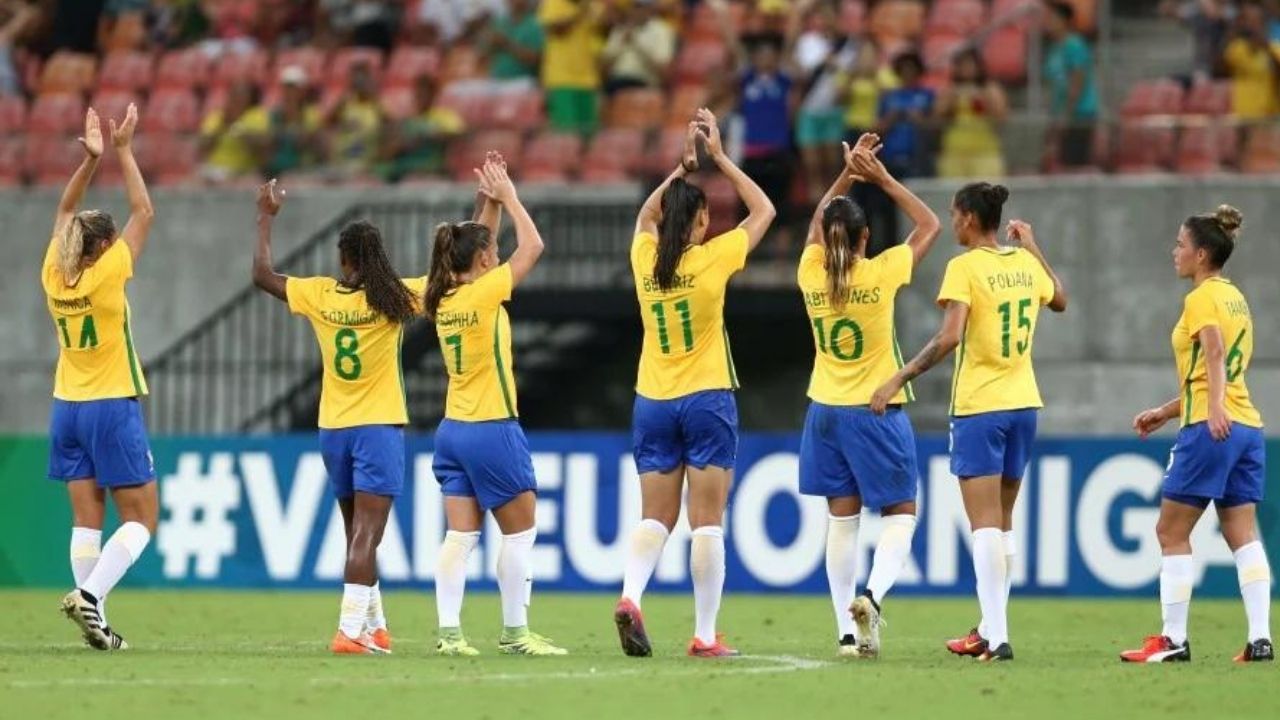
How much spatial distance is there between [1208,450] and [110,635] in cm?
597

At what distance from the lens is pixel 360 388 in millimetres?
13320

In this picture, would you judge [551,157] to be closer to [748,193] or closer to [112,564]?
[748,193]

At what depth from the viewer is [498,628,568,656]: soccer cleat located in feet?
43.3

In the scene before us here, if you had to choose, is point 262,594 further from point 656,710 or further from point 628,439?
point 656,710

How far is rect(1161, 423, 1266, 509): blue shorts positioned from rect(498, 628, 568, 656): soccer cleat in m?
3.34

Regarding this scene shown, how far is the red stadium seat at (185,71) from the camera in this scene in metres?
27.5

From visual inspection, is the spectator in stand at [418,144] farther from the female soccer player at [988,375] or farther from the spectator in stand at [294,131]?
the female soccer player at [988,375]

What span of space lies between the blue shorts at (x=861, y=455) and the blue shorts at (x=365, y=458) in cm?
218

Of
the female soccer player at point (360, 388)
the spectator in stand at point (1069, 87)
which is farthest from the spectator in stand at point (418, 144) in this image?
the female soccer player at point (360, 388)

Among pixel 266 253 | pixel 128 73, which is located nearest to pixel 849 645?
pixel 266 253

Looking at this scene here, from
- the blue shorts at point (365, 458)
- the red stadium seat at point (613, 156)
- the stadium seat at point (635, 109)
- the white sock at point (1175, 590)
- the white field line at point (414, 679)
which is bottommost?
the white field line at point (414, 679)

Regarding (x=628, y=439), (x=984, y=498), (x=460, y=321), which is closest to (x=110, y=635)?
(x=460, y=321)

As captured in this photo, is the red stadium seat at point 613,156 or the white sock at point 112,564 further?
the red stadium seat at point 613,156

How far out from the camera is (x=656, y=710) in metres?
10.5
